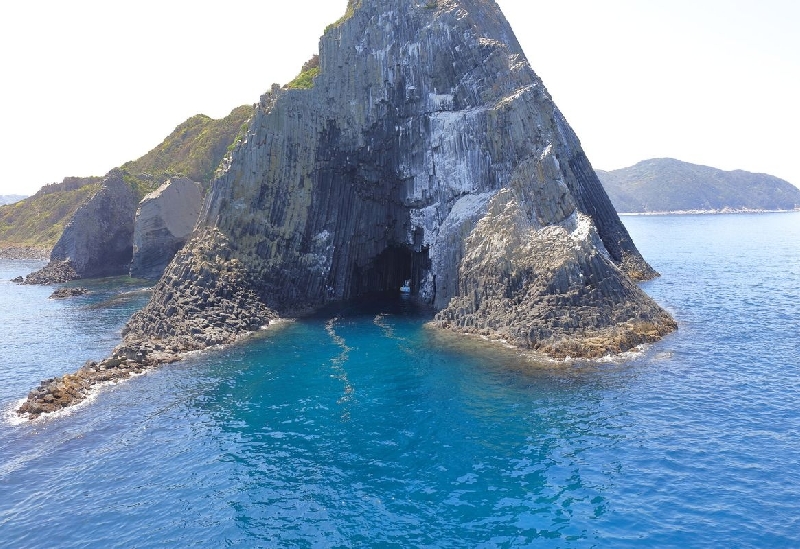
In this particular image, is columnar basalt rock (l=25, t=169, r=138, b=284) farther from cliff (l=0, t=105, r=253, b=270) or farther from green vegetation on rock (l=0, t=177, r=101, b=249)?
green vegetation on rock (l=0, t=177, r=101, b=249)

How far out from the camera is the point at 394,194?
6669 cm

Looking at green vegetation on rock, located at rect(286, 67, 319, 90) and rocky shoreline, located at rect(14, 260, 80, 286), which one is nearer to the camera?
green vegetation on rock, located at rect(286, 67, 319, 90)

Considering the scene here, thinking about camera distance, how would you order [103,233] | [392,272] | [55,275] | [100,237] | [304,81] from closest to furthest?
1. [304,81]
2. [392,272]
3. [55,275]
4. [100,237]
5. [103,233]

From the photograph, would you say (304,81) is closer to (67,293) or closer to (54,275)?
(67,293)

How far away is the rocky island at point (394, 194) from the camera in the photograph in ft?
175

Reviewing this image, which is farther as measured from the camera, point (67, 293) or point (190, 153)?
point (190, 153)

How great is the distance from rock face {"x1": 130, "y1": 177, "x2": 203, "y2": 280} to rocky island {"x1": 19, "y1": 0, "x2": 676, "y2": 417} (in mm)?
27433

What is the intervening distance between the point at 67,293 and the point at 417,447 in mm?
69263

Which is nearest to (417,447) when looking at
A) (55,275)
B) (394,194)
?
(394,194)

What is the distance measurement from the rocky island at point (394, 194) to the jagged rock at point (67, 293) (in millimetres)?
30308

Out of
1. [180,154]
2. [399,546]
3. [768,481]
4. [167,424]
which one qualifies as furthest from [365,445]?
[180,154]

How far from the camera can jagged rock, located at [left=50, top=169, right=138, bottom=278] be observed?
9856cm

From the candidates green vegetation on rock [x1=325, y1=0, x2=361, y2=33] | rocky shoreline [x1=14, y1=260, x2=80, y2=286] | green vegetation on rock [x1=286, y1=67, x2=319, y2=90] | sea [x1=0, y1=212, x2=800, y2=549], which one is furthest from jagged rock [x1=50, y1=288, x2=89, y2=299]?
green vegetation on rock [x1=325, y1=0, x2=361, y2=33]

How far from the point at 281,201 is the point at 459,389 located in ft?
110
